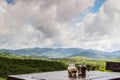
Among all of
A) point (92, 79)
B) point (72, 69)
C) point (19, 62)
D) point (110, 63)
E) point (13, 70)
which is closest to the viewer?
point (92, 79)

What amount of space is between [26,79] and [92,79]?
2.52 feet

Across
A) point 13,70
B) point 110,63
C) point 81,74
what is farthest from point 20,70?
point 81,74

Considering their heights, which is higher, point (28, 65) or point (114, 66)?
point (28, 65)

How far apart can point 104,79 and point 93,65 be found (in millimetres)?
9159

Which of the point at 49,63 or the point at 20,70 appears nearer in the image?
the point at 20,70

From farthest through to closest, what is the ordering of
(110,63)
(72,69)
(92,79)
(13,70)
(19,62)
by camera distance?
(19,62)
(13,70)
(110,63)
(72,69)
(92,79)

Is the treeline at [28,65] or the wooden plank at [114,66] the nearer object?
the wooden plank at [114,66]

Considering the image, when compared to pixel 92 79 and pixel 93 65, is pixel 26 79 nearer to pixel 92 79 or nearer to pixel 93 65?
pixel 92 79

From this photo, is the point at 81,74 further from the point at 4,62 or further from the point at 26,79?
the point at 4,62

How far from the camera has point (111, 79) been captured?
2.94 metres

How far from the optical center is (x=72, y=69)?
3.17 m

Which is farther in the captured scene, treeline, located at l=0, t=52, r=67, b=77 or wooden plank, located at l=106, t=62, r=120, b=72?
treeline, located at l=0, t=52, r=67, b=77

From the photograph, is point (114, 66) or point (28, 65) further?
point (28, 65)

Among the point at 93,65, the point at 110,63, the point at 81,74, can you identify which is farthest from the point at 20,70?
the point at 81,74
